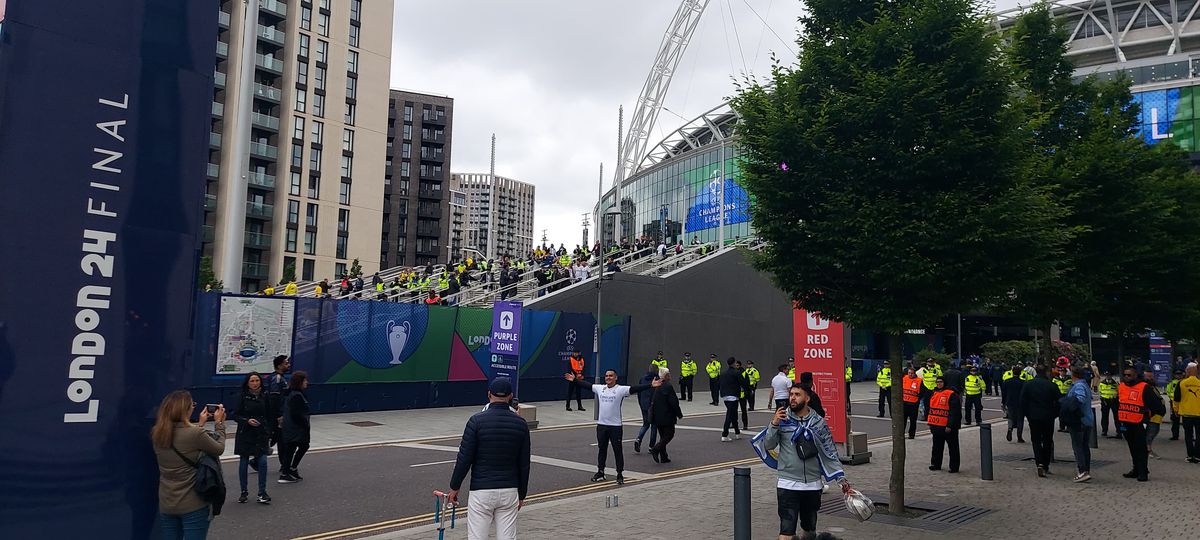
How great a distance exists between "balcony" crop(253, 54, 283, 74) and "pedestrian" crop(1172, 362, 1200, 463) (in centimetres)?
6637

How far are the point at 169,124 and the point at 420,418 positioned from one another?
1581 cm

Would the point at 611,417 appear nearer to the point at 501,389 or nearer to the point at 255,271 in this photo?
the point at 501,389

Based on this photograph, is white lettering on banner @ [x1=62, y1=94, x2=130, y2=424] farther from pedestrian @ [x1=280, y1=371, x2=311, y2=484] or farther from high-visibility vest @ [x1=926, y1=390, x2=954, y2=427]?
high-visibility vest @ [x1=926, y1=390, x2=954, y2=427]

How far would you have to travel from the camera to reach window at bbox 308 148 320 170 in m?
68.1

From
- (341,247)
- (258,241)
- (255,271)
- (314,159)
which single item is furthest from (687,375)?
(314,159)

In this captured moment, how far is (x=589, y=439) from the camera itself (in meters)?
16.9

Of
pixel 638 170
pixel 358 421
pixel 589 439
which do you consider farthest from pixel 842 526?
pixel 638 170

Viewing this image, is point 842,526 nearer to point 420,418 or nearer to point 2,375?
point 2,375

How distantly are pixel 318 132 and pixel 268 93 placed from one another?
18.2ft

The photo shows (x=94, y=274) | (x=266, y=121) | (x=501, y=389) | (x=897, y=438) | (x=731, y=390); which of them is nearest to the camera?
(x=94, y=274)

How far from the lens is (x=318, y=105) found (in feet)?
226

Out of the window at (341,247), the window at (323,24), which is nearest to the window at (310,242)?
the window at (341,247)

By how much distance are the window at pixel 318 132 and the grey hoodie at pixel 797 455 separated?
226 feet

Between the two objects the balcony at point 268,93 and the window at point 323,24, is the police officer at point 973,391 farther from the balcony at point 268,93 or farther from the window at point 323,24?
the window at point 323,24
